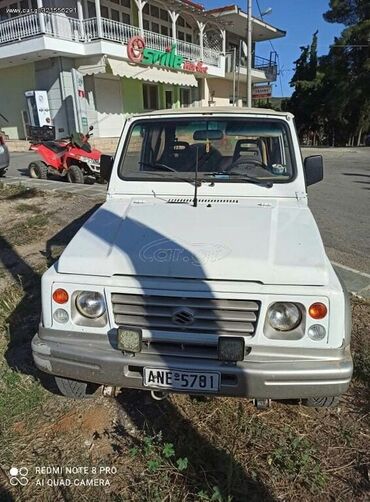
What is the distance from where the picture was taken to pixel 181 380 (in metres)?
2.17

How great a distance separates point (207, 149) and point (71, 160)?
7.43 m

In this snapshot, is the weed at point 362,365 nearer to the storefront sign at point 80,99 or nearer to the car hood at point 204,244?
the car hood at point 204,244

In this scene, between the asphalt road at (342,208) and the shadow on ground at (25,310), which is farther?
the asphalt road at (342,208)

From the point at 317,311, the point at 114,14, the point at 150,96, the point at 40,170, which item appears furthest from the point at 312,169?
the point at 150,96

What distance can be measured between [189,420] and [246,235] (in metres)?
1.20

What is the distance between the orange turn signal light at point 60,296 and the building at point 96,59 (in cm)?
1795

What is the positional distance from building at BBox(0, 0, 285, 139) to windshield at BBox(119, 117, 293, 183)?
16496 mm

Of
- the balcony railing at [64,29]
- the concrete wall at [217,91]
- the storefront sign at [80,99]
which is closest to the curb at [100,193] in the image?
the storefront sign at [80,99]

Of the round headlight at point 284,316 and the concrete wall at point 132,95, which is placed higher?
the concrete wall at point 132,95

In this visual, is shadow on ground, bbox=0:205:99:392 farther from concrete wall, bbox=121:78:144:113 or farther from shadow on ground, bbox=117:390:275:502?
concrete wall, bbox=121:78:144:113

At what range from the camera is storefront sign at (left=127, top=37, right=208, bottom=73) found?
20.2 m

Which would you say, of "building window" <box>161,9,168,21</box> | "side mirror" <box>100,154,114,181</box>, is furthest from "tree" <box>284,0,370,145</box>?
"side mirror" <box>100,154,114,181</box>

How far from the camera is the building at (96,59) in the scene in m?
18.3

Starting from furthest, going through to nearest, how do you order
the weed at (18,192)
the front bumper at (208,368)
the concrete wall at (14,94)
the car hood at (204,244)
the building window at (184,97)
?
the building window at (184,97)
the concrete wall at (14,94)
the weed at (18,192)
the car hood at (204,244)
the front bumper at (208,368)
